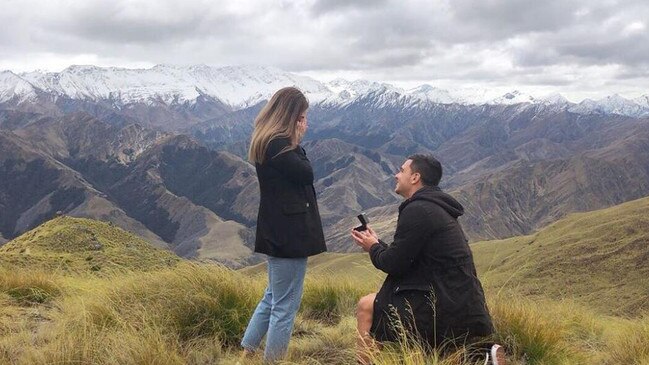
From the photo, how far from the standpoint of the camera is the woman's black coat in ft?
16.9

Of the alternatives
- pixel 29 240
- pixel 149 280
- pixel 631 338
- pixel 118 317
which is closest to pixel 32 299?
pixel 149 280

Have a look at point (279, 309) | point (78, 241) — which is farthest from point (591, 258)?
point (279, 309)

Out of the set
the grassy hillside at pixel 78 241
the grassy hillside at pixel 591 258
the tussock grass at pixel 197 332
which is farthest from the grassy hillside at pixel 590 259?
the tussock grass at pixel 197 332

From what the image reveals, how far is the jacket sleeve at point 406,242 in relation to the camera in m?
4.72

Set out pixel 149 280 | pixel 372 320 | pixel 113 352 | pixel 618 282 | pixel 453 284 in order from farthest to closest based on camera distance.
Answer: pixel 618 282 < pixel 149 280 < pixel 372 320 < pixel 453 284 < pixel 113 352

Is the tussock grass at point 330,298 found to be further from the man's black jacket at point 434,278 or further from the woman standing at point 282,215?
the man's black jacket at point 434,278

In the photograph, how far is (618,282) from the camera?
81.8 m

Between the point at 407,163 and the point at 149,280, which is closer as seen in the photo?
the point at 407,163

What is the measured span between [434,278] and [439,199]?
723 millimetres

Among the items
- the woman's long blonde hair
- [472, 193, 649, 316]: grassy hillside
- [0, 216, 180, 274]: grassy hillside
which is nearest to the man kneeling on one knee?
the woman's long blonde hair

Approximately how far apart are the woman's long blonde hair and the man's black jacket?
1.46 metres

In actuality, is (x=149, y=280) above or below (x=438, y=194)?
below

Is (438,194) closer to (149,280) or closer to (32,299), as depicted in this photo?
(149,280)

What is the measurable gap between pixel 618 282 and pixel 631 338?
87957 millimetres
